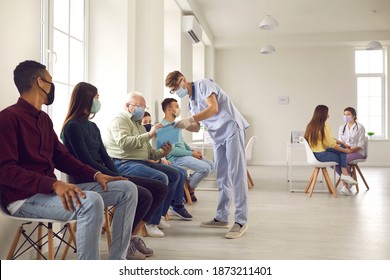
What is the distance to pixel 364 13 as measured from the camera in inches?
305

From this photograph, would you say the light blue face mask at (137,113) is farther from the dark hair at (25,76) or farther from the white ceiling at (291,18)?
the white ceiling at (291,18)

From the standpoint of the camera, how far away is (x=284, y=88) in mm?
9922

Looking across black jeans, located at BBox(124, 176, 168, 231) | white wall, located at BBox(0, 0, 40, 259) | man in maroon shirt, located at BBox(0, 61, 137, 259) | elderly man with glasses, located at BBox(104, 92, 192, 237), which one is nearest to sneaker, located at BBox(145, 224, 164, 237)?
elderly man with glasses, located at BBox(104, 92, 192, 237)

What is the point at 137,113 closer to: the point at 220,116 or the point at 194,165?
the point at 220,116

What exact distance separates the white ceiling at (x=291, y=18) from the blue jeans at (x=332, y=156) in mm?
3331

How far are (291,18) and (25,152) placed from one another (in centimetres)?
744

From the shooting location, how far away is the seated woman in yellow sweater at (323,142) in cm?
490

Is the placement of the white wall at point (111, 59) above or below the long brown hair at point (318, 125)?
above

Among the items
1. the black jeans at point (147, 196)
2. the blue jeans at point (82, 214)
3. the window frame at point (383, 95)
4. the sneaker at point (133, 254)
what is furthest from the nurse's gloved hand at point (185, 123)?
the window frame at point (383, 95)

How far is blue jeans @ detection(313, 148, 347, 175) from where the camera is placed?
4930 mm

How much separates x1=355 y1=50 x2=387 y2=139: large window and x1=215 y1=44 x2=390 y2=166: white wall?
241 mm

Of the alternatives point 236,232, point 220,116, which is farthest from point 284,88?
point 236,232

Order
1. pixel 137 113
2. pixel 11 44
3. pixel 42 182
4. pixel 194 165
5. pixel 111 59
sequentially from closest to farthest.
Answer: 1. pixel 42 182
2. pixel 11 44
3. pixel 137 113
4. pixel 111 59
5. pixel 194 165

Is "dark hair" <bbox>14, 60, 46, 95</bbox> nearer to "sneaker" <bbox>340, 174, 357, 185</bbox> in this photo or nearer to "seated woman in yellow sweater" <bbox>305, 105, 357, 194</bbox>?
"seated woman in yellow sweater" <bbox>305, 105, 357, 194</bbox>
